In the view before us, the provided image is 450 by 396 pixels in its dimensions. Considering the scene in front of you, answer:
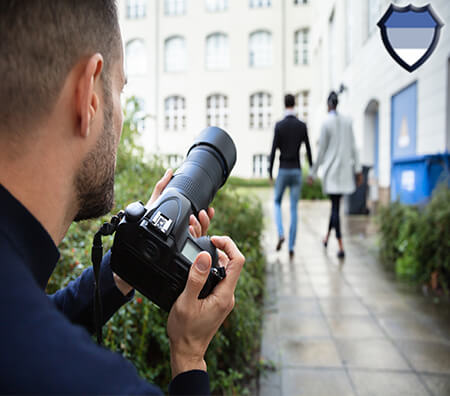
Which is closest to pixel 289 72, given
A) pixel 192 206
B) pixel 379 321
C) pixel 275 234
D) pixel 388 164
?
pixel 388 164

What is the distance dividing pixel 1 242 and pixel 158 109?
87.0ft

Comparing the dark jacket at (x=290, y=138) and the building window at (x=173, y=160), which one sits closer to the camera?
the building window at (x=173, y=160)

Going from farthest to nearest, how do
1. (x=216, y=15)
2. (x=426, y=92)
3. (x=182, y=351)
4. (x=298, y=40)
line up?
1. (x=298, y=40)
2. (x=216, y=15)
3. (x=426, y=92)
4. (x=182, y=351)

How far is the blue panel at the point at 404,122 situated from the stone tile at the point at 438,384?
5645mm

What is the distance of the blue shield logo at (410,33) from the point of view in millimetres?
991

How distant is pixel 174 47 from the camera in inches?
995

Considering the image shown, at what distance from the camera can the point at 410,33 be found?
3.31 feet

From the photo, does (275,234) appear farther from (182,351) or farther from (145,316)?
(182,351)

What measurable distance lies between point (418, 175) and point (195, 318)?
5.73 meters

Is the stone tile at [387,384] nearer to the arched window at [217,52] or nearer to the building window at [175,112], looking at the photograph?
the building window at [175,112]

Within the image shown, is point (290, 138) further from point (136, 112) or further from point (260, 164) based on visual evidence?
point (260, 164)

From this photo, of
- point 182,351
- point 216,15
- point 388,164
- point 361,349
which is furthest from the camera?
point 216,15

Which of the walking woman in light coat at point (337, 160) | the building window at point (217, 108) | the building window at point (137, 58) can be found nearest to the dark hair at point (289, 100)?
the walking woman in light coat at point (337, 160)

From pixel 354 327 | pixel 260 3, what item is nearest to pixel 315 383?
pixel 354 327
